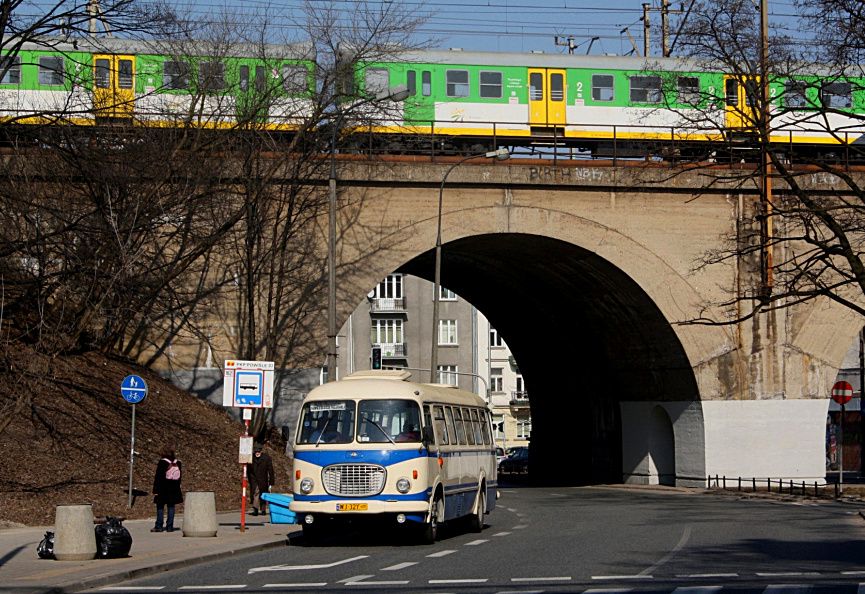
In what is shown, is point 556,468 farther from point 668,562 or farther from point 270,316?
point 668,562

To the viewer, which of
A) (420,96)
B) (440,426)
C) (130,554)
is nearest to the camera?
(130,554)

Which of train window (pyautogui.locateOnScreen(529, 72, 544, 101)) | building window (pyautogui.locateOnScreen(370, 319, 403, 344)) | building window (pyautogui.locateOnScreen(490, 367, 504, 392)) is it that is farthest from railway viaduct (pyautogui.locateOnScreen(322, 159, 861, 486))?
building window (pyautogui.locateOnScreen(490, 367, 504, 392))

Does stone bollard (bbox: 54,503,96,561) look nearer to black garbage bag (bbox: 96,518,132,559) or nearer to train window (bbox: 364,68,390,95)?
black garbage bag (bbox: 96,518,132,559)

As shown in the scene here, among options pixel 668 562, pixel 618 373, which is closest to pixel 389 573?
pixel 668 562

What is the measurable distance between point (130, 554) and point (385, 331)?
64928mm

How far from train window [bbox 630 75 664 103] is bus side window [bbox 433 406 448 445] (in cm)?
2185

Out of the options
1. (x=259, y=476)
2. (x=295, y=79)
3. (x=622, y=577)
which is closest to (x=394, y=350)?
(x=295, y=79)

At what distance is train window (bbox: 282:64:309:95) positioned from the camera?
3344 centimetres

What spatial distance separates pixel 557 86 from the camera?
124 feet

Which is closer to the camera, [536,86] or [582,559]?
[582,559]

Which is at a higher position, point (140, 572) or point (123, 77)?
point (123, 77)

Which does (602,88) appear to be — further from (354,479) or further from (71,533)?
(71,533)

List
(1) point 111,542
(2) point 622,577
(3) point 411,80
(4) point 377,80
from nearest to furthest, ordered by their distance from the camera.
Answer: (2) point 622,577, (1) point 111,542, (4) point 377,80, (3) point 411,80

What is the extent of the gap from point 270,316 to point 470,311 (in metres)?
50.6
